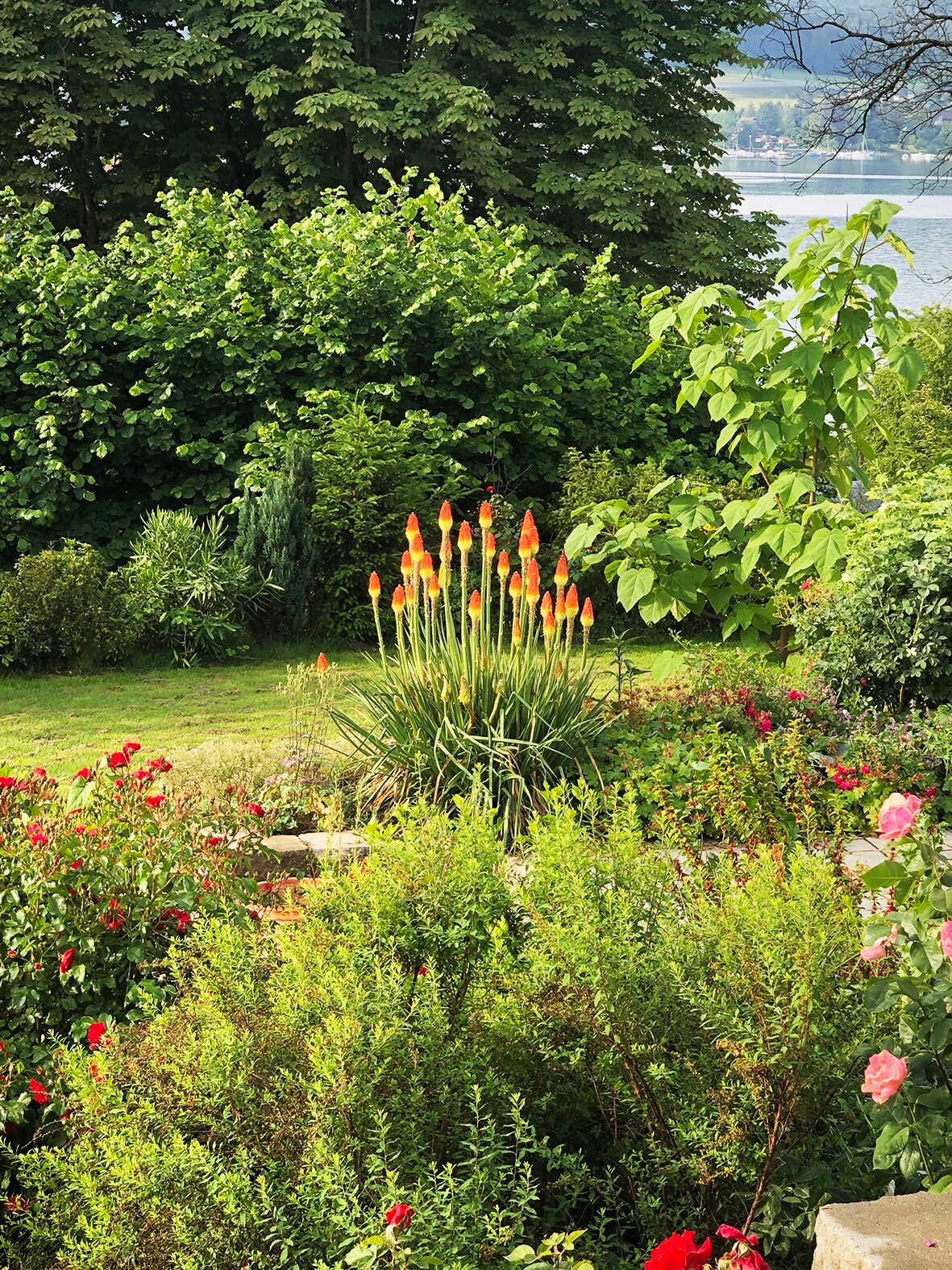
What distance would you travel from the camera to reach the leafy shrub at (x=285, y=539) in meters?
8.54

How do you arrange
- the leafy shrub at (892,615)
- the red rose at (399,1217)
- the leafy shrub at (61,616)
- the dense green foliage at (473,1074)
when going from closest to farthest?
the red rose at (399,1217)
the dense green foliage at (473,1074)
the leafy shrub at (892,615)
the leafy shrub at (61,616)

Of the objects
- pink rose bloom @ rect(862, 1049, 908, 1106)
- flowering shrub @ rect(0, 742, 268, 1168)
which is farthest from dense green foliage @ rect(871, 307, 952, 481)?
pink rose bloom @ rect(862, 1049, 908, 1106)

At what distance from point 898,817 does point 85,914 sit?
1.84 m

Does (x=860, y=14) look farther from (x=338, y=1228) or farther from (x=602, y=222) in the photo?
(x=338, y=1228)

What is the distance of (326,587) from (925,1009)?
23.8ft

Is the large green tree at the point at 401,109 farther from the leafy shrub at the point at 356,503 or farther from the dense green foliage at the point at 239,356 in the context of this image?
the leafy shrub at the point at 356,503

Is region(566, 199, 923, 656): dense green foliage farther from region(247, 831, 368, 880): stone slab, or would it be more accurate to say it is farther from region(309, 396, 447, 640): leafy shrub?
region(309, 396, 447, 640): leafy shrub

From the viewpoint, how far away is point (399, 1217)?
4.88 feet

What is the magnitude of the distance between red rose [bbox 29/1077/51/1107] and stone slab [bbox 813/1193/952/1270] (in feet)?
4.63

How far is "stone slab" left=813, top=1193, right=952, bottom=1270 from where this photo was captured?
160cm

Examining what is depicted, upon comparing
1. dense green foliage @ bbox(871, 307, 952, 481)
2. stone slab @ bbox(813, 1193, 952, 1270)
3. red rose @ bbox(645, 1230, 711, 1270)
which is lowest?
stone slab @ bbox(813, 1193, 952, 1270)

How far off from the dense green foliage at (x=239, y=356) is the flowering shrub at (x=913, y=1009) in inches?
287

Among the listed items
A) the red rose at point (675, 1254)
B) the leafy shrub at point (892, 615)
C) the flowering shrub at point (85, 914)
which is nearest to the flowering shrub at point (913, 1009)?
the red rose at point (675, 1254)

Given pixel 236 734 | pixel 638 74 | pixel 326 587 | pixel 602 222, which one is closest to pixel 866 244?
pixel 236 734
